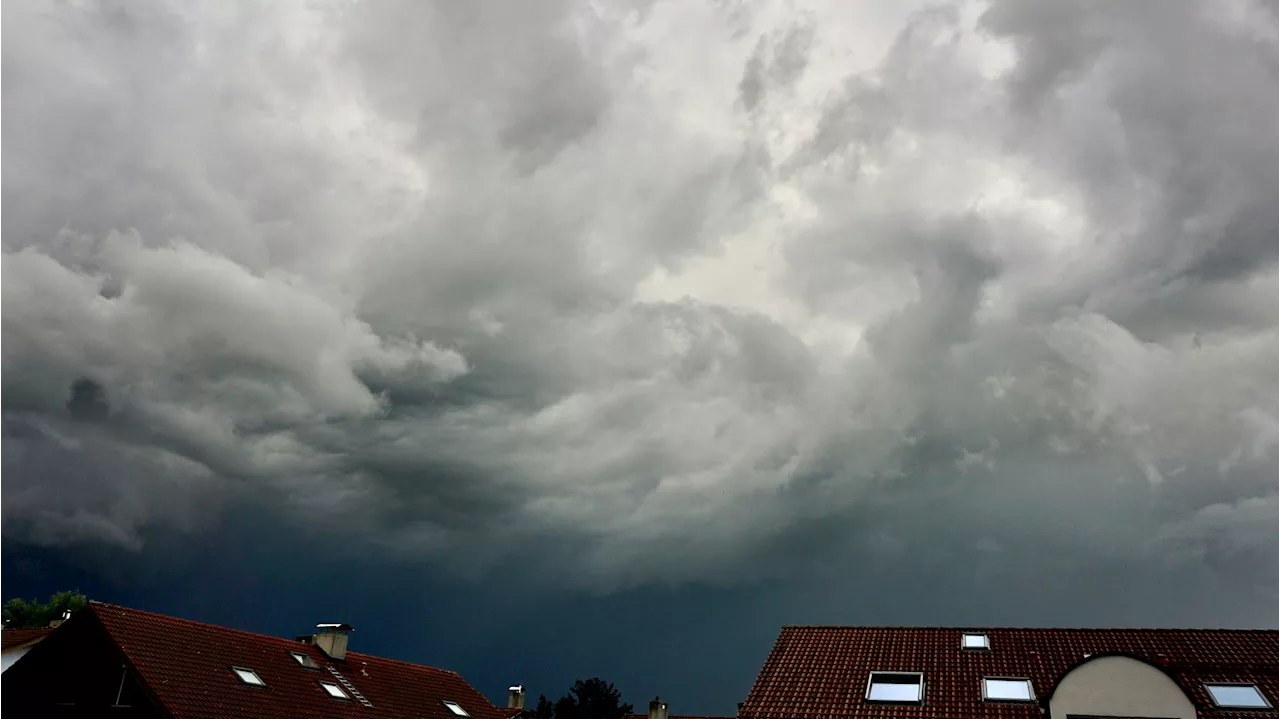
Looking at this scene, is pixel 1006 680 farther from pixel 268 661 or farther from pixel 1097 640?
pixel 268 661

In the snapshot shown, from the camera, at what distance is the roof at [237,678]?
3005cm

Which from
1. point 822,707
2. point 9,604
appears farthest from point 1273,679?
point 9,604

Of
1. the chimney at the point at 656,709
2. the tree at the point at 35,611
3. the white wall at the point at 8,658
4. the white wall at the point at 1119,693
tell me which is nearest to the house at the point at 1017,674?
the white wall at the point at 1119,693

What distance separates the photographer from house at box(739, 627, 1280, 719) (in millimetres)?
26719

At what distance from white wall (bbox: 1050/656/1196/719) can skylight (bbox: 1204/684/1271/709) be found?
8.45 ft

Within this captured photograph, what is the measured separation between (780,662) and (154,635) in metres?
23.8

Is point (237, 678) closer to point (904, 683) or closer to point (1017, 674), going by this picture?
point (904, 683)

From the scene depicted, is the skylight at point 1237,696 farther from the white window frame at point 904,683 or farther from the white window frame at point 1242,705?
the white window frame at point 904,683

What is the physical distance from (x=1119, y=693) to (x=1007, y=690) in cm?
384

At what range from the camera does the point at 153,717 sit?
28.9m

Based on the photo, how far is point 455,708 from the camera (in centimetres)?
4447

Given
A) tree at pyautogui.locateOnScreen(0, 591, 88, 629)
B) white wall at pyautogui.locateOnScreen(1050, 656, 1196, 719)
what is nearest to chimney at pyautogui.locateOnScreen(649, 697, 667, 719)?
white wall at pyautogui.locateOnScreen(1050, 656, 1196, 719)

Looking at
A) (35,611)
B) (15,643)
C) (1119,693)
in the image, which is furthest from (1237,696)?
(35,611)

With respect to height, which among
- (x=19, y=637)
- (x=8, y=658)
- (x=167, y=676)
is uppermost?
(x=19, y=637)
